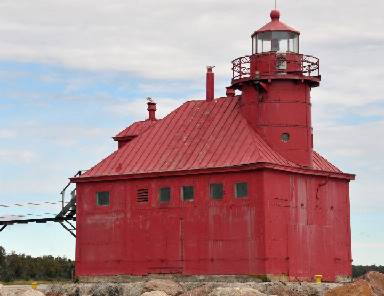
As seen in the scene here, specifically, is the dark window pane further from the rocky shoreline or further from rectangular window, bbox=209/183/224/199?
the rocky shoreline

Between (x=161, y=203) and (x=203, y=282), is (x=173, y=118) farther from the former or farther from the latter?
(x=203, y=282)

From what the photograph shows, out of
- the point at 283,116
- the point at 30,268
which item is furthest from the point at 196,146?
the point at 30,268

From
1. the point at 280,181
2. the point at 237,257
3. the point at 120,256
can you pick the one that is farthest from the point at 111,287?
the point at 280,181

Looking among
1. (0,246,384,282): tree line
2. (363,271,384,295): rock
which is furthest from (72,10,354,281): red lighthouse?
(0,246,384,282): tree line

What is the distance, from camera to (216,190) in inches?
1698

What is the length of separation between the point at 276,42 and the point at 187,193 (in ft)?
27.2

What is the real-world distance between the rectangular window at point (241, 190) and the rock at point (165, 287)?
16.1 feet

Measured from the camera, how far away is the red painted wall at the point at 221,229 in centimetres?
4206

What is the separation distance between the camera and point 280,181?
42750 mm

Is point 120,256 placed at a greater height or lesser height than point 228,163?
lesser

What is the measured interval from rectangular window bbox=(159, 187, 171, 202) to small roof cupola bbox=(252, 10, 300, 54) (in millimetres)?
7677

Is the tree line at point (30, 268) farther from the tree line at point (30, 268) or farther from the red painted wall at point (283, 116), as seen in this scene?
the red painted wall at point (283, 116)

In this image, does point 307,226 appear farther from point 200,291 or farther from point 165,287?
point 165,287

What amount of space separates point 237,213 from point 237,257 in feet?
6.17
